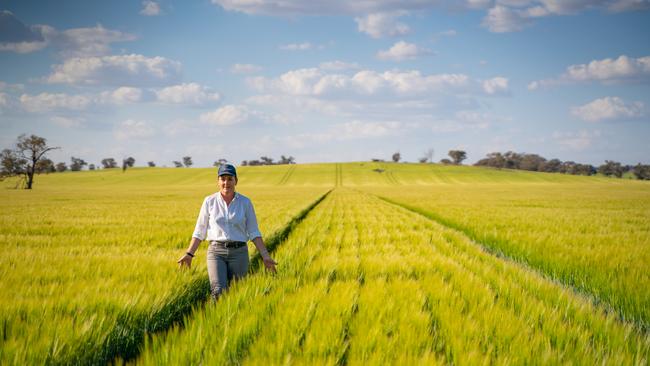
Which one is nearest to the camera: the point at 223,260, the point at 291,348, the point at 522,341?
the point at 291,348

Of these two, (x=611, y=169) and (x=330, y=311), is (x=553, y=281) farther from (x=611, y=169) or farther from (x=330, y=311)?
(x=611, y=169)

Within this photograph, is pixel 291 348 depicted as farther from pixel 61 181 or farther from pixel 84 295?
pixel 61 181

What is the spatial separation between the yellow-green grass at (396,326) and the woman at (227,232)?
44cm

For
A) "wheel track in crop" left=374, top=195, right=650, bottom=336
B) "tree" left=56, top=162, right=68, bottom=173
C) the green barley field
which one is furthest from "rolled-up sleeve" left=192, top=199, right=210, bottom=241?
"tree" left=56, top=162, right=68, bottom=173

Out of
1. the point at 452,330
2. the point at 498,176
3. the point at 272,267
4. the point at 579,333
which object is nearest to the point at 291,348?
the point at 452,330

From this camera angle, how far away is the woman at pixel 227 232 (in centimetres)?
483

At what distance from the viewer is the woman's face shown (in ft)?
16.2

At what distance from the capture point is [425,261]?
643 cm

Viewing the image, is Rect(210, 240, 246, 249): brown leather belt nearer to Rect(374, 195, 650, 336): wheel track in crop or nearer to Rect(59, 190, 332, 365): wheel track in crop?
Rect(59, 190, 332, 365): wheel track in crop

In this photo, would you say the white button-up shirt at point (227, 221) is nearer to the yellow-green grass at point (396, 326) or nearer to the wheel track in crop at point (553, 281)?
the yellow-green grass at point (396, 326)

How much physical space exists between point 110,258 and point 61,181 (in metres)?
141

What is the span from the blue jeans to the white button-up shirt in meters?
0.17

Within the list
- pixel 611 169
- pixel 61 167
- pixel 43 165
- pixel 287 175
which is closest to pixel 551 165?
pixel 611 169

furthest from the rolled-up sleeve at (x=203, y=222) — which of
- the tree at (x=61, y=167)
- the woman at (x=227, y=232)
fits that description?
the tree at (x=61, y=167)
